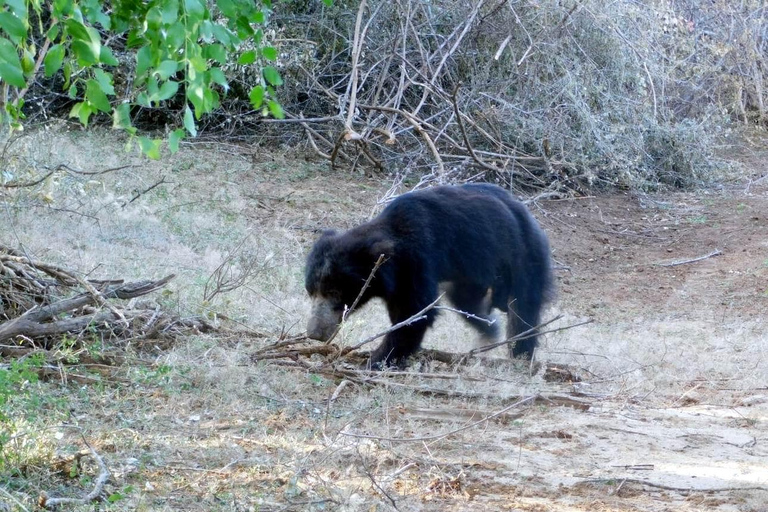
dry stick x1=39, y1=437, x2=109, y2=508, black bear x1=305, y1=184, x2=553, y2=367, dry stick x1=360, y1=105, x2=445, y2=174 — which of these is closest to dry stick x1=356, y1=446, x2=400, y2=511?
dry stick x1=39, y1=437, x2=109, y2=508

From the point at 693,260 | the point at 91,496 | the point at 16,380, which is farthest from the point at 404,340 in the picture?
the point at 693,260

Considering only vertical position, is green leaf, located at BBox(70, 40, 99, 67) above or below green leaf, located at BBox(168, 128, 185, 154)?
above

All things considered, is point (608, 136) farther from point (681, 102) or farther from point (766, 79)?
point (766, 79)

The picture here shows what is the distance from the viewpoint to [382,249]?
5.82m

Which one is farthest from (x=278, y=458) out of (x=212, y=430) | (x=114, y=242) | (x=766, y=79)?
(x=766, y=79)

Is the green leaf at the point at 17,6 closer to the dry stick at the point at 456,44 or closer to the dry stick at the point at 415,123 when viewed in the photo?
the dry stick at the point at 415,123

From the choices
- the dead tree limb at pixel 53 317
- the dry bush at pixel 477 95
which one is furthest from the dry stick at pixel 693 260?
the dead tree limb at pixel 53 317

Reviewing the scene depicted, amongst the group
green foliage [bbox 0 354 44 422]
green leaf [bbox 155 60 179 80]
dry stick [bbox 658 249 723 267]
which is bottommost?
dry stick [bbox 658 249 723 267]

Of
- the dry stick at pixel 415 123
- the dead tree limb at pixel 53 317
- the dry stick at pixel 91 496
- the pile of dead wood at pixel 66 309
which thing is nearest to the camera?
the dry stick at pixel 91 496

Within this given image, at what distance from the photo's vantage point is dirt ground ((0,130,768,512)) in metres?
3.76

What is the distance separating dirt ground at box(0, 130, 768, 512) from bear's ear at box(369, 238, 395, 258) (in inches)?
26.5

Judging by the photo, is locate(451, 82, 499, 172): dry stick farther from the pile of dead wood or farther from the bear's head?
the pile of dead wood

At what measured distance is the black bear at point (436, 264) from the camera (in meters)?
5.87

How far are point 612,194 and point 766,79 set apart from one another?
9.01 metres
